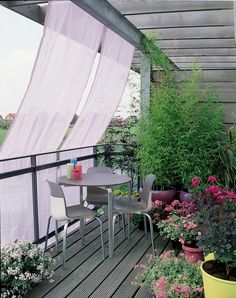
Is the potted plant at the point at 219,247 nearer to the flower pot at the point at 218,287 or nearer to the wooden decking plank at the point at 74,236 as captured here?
the flower pot at the point at 218,287

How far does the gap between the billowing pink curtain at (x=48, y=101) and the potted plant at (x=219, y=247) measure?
1.54 m

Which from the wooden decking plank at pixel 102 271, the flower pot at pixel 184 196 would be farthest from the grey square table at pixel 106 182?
the flower pot at pixel 184 196

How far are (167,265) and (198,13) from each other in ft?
7.84

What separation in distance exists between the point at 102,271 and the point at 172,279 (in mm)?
782

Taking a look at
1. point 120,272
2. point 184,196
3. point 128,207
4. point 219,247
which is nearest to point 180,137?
Result: point 184,196

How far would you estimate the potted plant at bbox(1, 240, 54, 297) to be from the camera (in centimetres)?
179

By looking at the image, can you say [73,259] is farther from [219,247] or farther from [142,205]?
[219,247]

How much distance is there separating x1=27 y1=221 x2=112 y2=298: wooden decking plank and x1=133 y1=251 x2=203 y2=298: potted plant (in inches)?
25.7

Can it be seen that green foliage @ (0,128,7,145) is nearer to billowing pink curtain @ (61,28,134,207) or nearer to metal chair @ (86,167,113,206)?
billowing pink curtain @ (61,28,134,207)

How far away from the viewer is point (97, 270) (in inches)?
111

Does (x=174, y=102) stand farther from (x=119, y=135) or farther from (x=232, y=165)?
(x=119, y=135)

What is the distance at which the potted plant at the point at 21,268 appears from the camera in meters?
1.79

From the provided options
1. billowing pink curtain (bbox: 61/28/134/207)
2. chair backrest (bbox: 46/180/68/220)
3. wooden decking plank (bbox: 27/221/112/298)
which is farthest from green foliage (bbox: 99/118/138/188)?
chair backrest (bbox: 46/180/68/220)

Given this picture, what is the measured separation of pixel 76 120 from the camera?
13.3 feet
